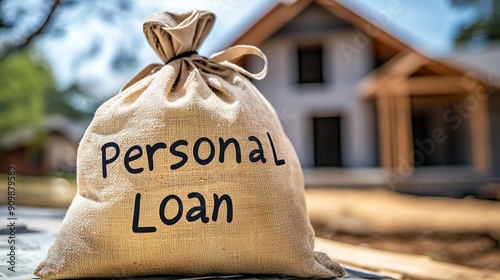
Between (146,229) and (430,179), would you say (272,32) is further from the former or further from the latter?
(146,229)

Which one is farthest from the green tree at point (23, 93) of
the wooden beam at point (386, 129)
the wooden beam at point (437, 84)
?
the wooden beam at point (437, 84)

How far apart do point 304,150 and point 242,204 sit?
759cm

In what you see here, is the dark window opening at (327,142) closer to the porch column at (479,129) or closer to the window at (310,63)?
the window at (310,63)

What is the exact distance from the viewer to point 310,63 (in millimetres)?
8523

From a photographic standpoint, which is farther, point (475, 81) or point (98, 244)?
point (475, 81)

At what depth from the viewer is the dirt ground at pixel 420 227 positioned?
244 centimetres

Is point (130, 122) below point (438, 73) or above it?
below

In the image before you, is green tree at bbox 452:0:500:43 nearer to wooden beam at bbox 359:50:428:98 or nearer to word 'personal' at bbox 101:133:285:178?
wooden beam at bbox 359:50:428:98

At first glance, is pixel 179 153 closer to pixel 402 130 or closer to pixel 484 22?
pixel 402 130

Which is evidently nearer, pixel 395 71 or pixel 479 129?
pixel 395 71

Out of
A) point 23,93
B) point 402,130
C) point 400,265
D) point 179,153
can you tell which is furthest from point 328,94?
point 23,93

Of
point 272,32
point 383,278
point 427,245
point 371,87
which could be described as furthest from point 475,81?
point 383,278

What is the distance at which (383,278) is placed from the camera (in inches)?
34.3

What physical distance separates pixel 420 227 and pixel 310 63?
5237 mm
